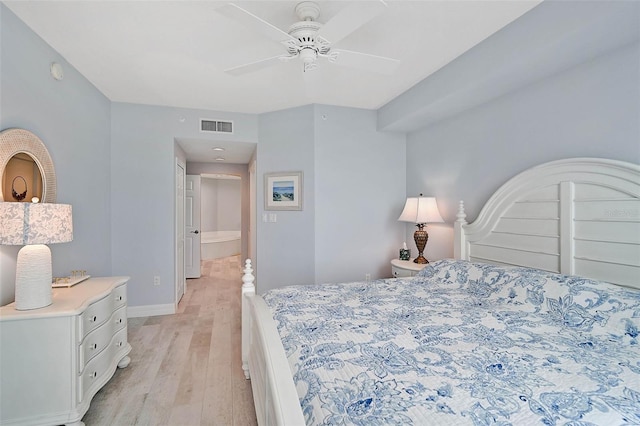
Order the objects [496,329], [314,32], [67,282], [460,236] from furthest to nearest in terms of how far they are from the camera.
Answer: [460,236], [67,282], [314,32], [496,329]

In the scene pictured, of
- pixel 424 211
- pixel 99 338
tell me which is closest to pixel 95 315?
pixel 99 338

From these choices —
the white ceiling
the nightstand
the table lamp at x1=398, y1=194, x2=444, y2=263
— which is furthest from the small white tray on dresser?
the table lamp at x1=398, y1=194, x2=444, y2=263

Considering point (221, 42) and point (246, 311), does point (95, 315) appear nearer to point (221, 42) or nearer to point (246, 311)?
point (246, 311)

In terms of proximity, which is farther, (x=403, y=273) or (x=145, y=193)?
(x=145, y=193)

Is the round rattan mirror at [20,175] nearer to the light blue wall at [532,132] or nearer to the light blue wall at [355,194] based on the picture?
the light blue wall at [355,194]

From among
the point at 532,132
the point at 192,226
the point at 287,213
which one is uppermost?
the point at 532,132

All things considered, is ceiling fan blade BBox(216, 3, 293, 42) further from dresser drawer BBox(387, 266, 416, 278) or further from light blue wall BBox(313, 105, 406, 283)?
dresser drawer BBox(387, 266, 416, 278)

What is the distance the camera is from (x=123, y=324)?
2479 millimetres

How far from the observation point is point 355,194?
382 cm

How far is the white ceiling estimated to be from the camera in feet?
6.23

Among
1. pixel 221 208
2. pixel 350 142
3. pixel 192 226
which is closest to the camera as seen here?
pixel 350 142

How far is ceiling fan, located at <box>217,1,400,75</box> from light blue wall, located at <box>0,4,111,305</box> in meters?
1.36

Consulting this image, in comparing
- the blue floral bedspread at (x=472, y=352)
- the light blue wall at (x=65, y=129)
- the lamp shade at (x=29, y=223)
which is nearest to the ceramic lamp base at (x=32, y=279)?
the lamp shade at (x=29, y=223)

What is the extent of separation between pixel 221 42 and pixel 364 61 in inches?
41.9
